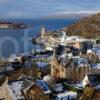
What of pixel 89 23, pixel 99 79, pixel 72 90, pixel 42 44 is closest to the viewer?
pixel 72 90

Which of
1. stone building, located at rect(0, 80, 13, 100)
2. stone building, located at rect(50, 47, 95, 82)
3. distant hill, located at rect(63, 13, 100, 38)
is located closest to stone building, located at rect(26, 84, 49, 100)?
stone building, located at rect(0, 80, 13, 100)

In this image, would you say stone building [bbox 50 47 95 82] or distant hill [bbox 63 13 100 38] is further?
distant hill [bbox 63 13 100 38]

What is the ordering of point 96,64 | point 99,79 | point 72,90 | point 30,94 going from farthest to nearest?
1. point 96,64
2. point 99,79
3. point 72,90
4. point 30,94

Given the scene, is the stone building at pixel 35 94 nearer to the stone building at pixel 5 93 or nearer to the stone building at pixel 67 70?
the stone building at pixel 5 93

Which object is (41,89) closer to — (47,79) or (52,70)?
(47,79)

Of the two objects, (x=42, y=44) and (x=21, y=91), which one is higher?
(x=21, y=91)

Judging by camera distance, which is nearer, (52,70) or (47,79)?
(47,79)

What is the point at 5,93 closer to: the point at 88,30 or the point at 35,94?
the point at 35,94

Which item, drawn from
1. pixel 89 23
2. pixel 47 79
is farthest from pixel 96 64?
pixel 89 23

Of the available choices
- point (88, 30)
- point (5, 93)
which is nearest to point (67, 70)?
point (5, 93)

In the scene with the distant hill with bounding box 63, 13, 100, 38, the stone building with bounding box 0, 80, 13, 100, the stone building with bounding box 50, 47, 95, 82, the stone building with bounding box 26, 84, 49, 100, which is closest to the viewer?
the stone building with bounding box 26, 84, 49, 100

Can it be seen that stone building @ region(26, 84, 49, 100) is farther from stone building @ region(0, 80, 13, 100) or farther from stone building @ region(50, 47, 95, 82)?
stone building @ region(50, 47, 95, 82)
